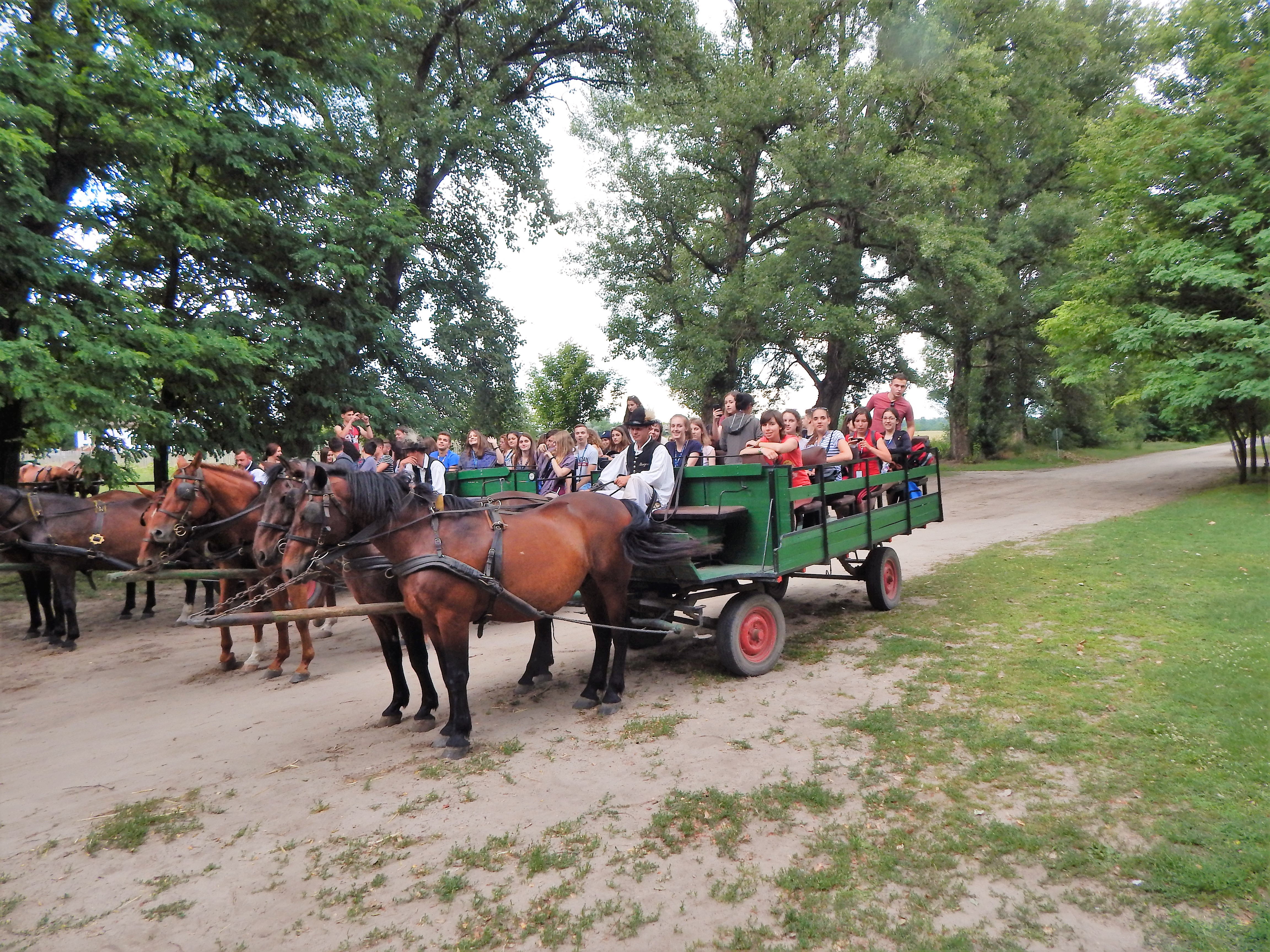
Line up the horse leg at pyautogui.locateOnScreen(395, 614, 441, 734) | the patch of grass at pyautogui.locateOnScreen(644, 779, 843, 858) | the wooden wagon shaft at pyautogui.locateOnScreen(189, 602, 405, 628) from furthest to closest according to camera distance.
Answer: the horse leg at pyautogui.locateOnScreen(395, 614, 441, 734) → the wooden wagon shaft at pyautogui.locateOnScreen(189, 602, 405, 628) → the patch of grass at pyautogui.locateOnScreen(644, 779, 843, 858)

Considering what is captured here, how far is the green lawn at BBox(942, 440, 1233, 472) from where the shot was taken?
30219 mm

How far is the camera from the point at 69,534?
8938mm

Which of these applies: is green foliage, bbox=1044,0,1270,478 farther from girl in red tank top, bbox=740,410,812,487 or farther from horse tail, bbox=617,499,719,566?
horse tail, bbox=617,499,719,566

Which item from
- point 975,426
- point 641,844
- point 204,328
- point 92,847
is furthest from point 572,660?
point 975,426

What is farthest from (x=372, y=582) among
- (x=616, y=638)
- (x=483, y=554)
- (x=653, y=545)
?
(x=653, y=545)

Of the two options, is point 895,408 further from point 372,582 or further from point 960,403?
point 960,403

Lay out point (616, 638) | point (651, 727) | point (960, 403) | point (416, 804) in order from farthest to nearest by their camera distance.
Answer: point (960, 403) < point (616, 638) < point (651, 727) < point (416, 804)

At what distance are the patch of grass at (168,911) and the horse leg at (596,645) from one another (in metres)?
2.94

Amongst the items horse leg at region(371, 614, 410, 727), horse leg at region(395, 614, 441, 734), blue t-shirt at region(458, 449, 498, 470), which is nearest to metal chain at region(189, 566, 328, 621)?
horse leg at region(371, 614, 410, 727)

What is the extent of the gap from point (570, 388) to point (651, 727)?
23490 millimetres

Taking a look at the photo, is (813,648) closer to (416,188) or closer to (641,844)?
(641,844)

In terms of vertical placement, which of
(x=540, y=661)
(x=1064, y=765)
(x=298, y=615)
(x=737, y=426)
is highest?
(x=737, y=426)

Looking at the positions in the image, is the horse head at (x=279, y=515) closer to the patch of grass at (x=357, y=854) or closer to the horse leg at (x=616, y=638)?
the patch of grass at (x=357, y=854)

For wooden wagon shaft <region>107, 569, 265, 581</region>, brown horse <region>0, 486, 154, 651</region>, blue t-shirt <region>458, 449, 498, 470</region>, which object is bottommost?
wooden wagon shaft <region>107, 569, 265, 581</region>
